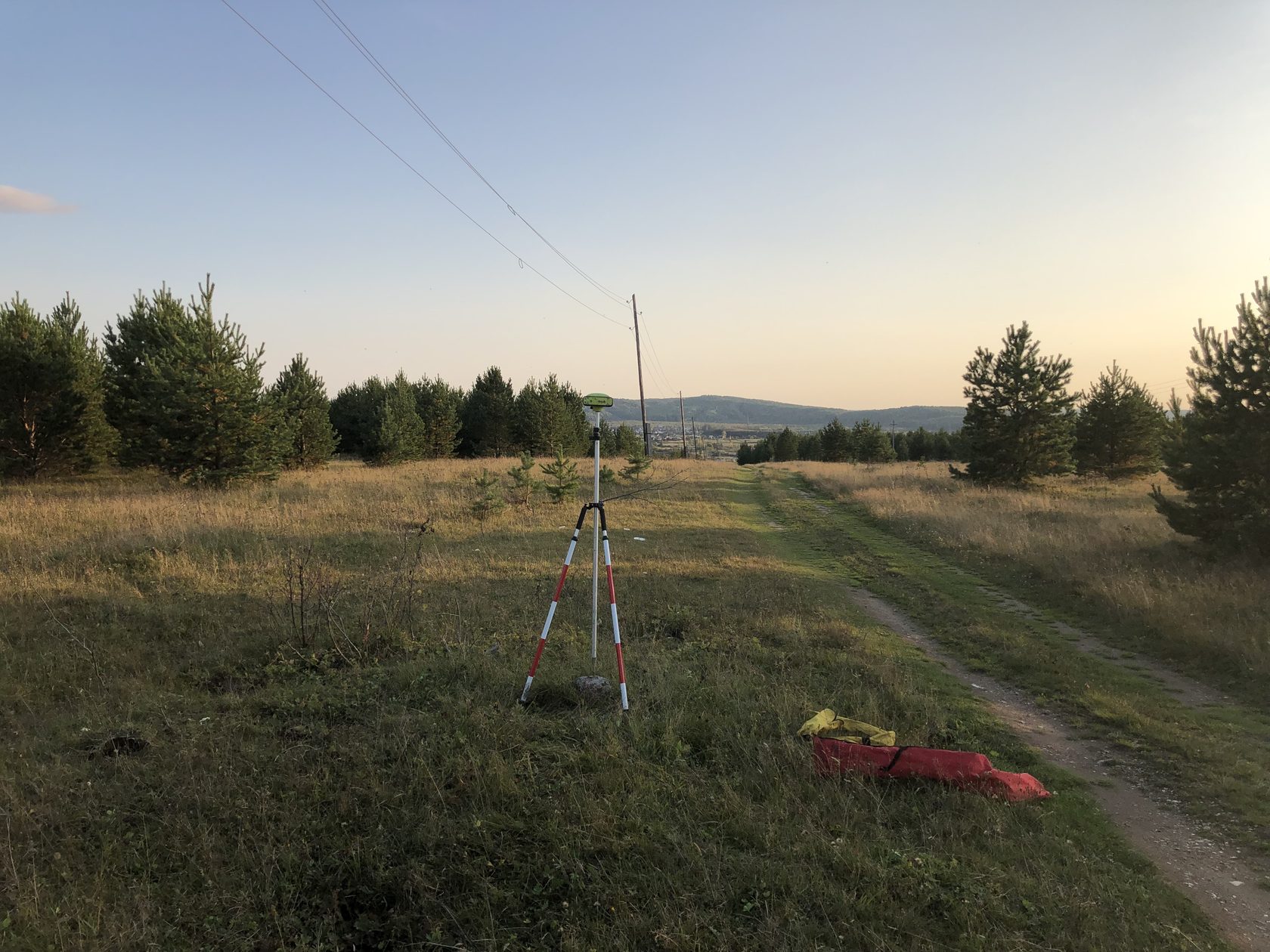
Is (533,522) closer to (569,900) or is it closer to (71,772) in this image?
(71,772)

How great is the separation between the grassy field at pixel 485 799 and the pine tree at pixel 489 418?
107 ft

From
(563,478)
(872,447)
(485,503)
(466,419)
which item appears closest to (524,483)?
(563,478)

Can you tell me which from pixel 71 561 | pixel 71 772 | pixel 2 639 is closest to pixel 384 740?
pixel 71 772

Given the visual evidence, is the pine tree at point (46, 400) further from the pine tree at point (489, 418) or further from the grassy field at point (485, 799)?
the pine tree at point (489, 418)

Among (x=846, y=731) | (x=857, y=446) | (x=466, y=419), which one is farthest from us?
(x=857, y=446)

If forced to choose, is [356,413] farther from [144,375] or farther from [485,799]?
[485,799]

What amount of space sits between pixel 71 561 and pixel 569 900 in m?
9.70

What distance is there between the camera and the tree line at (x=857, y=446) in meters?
54.6

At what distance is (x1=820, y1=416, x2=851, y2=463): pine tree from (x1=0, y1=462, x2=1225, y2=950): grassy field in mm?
55433

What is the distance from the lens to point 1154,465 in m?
27.9

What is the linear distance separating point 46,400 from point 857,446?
177 feet

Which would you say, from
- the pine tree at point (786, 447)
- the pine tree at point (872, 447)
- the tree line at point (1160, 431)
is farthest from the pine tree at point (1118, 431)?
the pine tree at point (786, 447)

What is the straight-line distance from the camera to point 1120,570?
33.8 feet

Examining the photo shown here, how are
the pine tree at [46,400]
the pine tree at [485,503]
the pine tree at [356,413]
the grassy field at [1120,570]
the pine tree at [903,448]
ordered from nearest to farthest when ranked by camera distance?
the grassy field at [1120,570], the pine tree at [485,503], the pine tree at [46,400], the pine tree at [356,413], the pine tree at [903,448]
